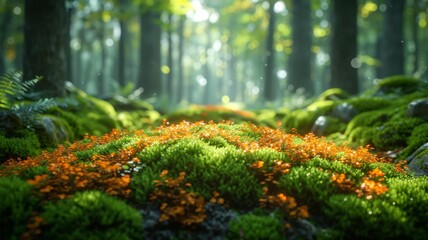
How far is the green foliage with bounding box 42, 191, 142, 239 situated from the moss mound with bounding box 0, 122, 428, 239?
0.04 ft

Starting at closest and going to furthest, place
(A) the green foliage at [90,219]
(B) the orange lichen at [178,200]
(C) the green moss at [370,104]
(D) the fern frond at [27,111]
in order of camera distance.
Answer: (A) the green foliage at [90,219]
(B) the orange lichen at [178,200]
(D) the fern frond at [27,111]
(C) the green moss at [370,104]

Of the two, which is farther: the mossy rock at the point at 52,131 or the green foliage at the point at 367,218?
the mossy rock at the point at 52,131

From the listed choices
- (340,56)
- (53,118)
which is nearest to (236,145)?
(53,118)

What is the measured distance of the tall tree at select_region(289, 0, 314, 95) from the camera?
20453 mm

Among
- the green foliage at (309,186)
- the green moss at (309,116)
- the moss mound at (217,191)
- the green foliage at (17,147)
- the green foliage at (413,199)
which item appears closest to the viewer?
the moss mound at (217,191)

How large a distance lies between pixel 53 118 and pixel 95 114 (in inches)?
92.6

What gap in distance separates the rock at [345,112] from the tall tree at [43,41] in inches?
304

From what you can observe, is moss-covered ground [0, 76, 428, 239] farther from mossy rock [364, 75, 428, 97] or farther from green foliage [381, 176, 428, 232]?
mossy rock [364, 75, 428, 97]

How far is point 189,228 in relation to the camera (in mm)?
4195

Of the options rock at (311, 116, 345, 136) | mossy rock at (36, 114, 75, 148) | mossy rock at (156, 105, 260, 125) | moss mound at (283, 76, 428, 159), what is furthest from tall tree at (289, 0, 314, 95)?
mossy rock at (36, 114, 75, 148)

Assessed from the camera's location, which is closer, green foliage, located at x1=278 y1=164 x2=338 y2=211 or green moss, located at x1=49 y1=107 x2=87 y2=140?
green foliage, located at x1=278 y1=164 x2=338 y2=211

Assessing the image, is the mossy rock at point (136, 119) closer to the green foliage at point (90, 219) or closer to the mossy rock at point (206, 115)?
the mossy rock at point (206, 115)

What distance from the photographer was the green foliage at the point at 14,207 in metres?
3.79

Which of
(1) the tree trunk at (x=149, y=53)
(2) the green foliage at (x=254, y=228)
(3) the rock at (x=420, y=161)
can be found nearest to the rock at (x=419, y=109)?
(3) the rock at (x=420, y=161)
